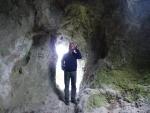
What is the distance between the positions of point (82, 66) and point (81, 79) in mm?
571

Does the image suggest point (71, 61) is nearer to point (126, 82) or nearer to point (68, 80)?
point (68, 80)

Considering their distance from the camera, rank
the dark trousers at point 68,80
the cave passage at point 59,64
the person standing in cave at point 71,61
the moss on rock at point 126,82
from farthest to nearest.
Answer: the cave passage at point 59,64 < the dark trousers at point 68,80 < the person standing in cave at point 71,61 < the moss on rock at point 126,82

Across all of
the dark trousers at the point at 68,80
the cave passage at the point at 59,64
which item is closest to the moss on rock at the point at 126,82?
the dark trousers at the point at 68,80

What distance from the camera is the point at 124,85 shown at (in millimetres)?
8820

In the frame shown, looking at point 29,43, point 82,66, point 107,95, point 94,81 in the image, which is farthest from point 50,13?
point 107,95

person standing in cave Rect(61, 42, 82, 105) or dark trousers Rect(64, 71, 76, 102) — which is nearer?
person standing in cave Rect(61, 42, 82, 105)

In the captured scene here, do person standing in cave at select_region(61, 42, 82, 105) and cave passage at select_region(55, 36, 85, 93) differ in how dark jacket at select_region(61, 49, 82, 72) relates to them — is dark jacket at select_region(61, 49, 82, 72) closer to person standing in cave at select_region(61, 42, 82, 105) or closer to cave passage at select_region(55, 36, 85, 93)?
person standing in cave at select_region(61, 42, 82, 105)

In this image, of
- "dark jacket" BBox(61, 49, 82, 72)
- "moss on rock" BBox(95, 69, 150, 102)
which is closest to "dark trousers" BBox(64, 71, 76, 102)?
"dark jacket" BBox(61, 49, 82, 72)

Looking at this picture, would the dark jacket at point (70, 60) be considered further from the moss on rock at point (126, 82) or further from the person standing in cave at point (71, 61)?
the moss on rock at point (126, 82)

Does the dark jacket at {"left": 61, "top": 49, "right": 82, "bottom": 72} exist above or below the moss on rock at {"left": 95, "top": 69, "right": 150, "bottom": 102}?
above

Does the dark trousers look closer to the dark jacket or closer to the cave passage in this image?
the dark jacket

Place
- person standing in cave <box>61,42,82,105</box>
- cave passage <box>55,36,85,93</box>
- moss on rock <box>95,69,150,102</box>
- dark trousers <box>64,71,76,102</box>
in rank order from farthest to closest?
1. cave passage <box>55,36,85,93</box>
2. dark trousers <box>64,71,76,102</box>
3. person standing in cave <box>61,42,82,105</box>
4. moss on rock <box>95,69,150,102</box>

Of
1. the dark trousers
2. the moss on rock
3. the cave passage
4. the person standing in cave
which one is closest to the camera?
the moss on rock

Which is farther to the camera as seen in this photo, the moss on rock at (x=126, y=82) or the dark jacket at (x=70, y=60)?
the dark jacket at (x=70, y=60)
